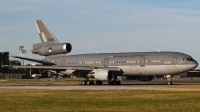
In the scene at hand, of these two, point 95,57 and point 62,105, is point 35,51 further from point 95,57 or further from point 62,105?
point 62,105

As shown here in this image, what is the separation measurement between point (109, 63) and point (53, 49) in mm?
11844

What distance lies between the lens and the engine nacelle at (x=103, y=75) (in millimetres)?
59500

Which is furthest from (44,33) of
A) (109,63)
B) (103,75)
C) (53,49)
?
(103,75)

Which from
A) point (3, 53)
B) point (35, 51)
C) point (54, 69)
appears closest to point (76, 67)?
point (54, 69)

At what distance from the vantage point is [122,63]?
6206cm

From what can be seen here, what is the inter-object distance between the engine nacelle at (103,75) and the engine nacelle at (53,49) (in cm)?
1059

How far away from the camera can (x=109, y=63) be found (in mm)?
63594

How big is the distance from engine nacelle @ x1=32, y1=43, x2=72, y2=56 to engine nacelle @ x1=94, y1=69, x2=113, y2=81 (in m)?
10.6

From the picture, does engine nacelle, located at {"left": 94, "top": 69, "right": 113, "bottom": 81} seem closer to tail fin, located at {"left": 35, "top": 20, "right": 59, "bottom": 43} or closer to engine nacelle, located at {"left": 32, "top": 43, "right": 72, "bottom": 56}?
engine nacelle, located at {"left": 32, "top": 43, "right": 72, "bottom": 56}

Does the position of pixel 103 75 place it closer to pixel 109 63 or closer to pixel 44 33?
pixel 109 63

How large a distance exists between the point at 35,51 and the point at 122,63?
17.7m

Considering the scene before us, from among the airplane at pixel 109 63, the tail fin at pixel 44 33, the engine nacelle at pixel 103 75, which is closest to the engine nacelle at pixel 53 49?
the airplane at pixel 109 63

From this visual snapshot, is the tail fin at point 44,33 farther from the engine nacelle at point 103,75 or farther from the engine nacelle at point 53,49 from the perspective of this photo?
the engine nacelle at point 103,75

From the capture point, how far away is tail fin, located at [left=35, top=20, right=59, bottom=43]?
73125 mm
